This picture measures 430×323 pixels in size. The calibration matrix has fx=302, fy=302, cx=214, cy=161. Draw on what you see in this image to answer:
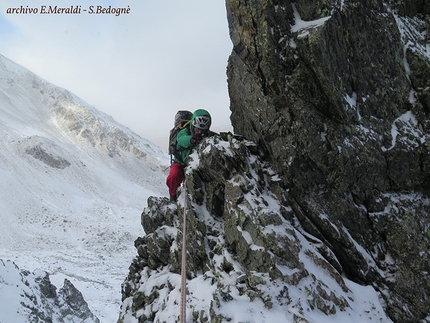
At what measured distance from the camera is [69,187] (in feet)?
144

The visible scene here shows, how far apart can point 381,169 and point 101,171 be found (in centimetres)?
4996

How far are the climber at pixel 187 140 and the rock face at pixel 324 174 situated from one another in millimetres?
1266

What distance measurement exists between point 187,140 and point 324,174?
444cm

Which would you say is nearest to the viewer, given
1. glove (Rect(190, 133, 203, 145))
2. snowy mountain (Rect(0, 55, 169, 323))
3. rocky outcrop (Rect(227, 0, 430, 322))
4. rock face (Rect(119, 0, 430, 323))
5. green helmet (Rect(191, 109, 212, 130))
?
rock face (Rect(119, 0, 430, 323))

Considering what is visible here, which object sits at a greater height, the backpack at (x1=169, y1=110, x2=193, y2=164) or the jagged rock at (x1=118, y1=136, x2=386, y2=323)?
the backpack at (x1=169, y1=110, x2=193, y2=164)

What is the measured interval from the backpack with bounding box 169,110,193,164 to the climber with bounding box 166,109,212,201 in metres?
0.12

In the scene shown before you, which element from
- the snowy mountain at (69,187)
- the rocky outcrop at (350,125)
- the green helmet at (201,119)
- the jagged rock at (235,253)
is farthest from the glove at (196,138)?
the snowy mountain at (69,187)

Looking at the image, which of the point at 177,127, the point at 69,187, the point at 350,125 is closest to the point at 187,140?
the point at 177,127

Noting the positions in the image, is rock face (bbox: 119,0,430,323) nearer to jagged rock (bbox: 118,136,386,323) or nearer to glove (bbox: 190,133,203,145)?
jagged rock (bbox: 118,136,386,323)

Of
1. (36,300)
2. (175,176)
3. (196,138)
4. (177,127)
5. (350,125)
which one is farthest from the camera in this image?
(36,300)

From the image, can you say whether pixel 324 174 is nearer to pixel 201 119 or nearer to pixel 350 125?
pixel 350 125

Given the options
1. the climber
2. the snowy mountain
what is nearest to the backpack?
the climber

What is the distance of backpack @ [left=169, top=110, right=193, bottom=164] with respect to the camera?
10508 mm

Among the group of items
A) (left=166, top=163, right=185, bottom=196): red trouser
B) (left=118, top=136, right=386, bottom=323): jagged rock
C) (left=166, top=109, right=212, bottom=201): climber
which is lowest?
(left=118, top=136, right=386, bottom=323): jagged rock
